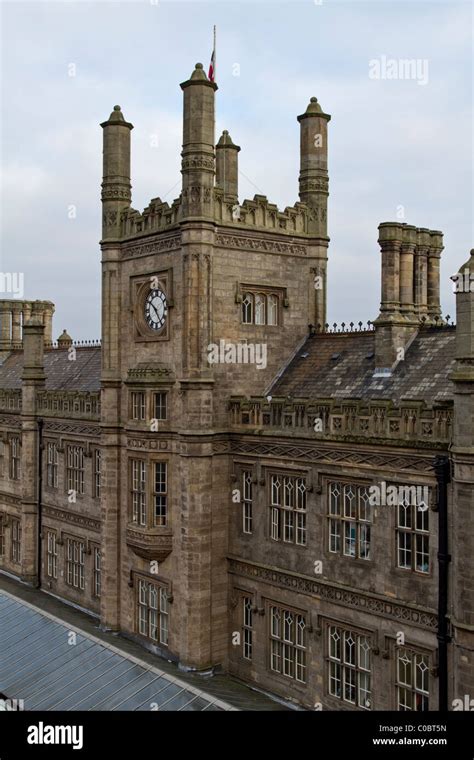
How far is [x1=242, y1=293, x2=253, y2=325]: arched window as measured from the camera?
27.4m

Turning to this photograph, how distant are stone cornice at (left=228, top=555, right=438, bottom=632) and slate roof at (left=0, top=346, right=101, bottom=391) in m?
13.8

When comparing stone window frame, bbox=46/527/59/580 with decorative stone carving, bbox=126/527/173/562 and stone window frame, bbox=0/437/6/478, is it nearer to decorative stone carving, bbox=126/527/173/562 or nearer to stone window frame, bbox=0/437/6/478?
stone window frame, bbox=0/437/6/478

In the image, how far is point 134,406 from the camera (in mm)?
28062

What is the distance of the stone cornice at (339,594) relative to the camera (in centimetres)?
2019

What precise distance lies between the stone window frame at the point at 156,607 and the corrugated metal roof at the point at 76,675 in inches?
111

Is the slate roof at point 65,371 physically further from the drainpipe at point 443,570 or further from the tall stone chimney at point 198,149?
the drainpipe at point 443,570

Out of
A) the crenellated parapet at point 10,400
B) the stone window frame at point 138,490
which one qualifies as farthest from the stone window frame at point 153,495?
the crenellated parapet at point 10,400

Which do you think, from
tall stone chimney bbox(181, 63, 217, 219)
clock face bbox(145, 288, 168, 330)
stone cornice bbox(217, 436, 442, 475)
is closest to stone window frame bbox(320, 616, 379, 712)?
stone cornice bbox(217, 436, 442, 475)

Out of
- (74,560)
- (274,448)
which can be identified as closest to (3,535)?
(74,560)

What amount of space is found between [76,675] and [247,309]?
13.4 m

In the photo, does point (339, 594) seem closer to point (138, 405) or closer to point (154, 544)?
point (154, 544)

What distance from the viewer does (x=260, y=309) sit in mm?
28000

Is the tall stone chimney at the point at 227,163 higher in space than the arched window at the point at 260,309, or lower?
higher
